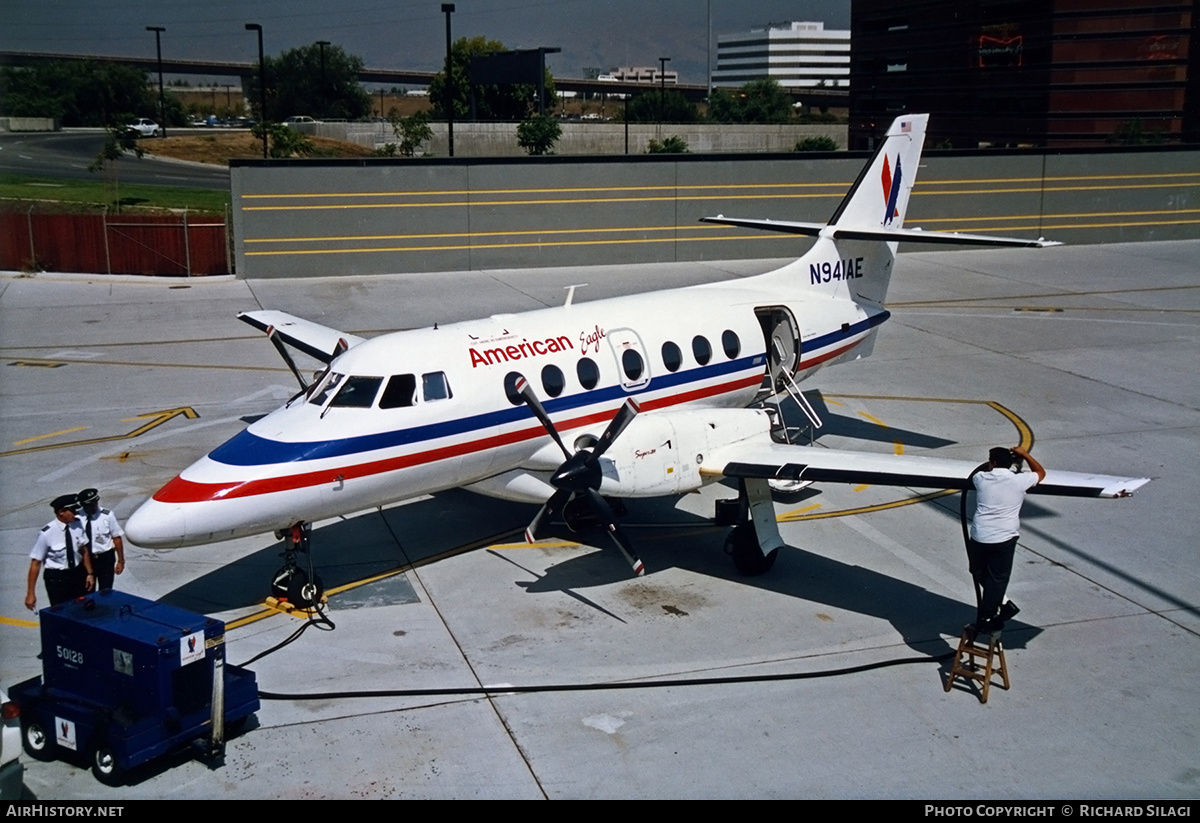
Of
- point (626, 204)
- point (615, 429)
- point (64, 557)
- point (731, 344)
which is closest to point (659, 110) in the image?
point (626, 204)

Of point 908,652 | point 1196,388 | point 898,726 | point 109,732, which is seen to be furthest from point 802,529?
point 1196,388

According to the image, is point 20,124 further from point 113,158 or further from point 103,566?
point 113,158

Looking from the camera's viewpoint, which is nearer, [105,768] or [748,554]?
[105,768]

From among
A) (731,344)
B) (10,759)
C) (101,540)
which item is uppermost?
(731,344)

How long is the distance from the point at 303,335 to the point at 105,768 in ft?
41.7

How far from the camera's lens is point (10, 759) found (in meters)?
9.98

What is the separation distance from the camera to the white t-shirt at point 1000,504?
13203mm

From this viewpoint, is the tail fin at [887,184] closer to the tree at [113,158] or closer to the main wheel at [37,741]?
the main wheel at [37,741]

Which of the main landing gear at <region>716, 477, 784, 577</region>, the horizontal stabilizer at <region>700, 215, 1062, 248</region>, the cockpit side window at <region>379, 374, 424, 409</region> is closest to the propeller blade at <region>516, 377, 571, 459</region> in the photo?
the cockpit side window at <region>379, 374, 424, 409</region>

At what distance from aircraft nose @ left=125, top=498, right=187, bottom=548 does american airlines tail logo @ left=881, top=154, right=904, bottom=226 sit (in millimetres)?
15549

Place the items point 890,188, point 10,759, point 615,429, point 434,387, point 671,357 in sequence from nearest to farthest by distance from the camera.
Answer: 1. point 10,759
2. point 615,429
3. point 434,387
4. point 671,357
5. point 890,188

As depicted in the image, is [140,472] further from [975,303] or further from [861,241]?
[975,303]

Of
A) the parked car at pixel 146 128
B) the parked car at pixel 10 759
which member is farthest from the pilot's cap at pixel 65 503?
the parked car at pixel 146 128

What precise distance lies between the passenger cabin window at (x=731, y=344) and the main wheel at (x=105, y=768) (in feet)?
38.7
